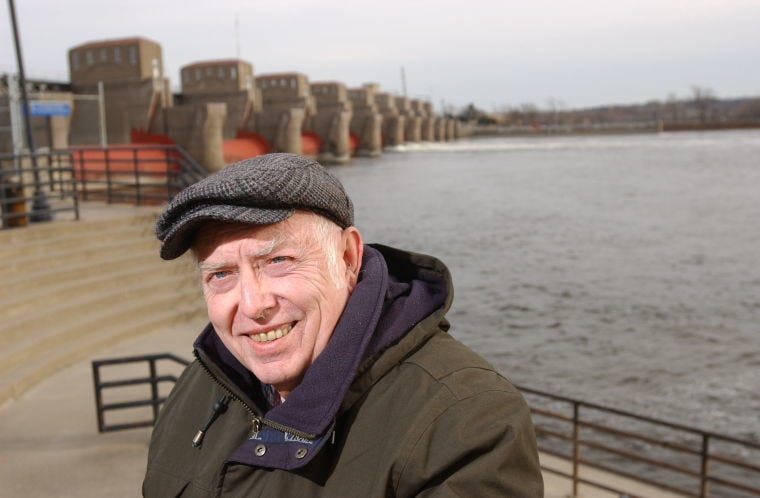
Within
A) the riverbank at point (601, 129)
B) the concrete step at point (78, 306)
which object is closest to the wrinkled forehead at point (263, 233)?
the concrete step at point (78, 306)

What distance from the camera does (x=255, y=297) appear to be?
1639 mm

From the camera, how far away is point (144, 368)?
8.72 metres

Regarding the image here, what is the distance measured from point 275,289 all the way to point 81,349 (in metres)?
8.09

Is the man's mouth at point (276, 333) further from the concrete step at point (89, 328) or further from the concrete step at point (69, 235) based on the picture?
the concrete step at point (69, 235)

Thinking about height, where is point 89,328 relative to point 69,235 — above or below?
below

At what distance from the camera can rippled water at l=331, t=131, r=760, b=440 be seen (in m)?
15.6

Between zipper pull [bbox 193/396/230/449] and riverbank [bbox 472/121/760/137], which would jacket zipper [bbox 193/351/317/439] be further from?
riverbank [bbox 472/121/760/137]

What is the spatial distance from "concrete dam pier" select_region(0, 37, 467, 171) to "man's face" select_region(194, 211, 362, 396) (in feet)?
91.0

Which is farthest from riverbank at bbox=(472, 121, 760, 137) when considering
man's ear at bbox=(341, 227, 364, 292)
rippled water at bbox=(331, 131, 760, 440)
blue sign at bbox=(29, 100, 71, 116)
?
man's ear at bbox=(341, 227, 364, 292)

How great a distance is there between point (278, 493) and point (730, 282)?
2552 cm

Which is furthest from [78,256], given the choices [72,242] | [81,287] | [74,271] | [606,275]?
[606,275]

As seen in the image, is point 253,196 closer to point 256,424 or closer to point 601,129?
point 256,424

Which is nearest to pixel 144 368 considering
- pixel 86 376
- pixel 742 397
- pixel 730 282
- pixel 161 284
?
pixel 86 376

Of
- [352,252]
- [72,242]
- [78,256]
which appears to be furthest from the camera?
[72,242]
